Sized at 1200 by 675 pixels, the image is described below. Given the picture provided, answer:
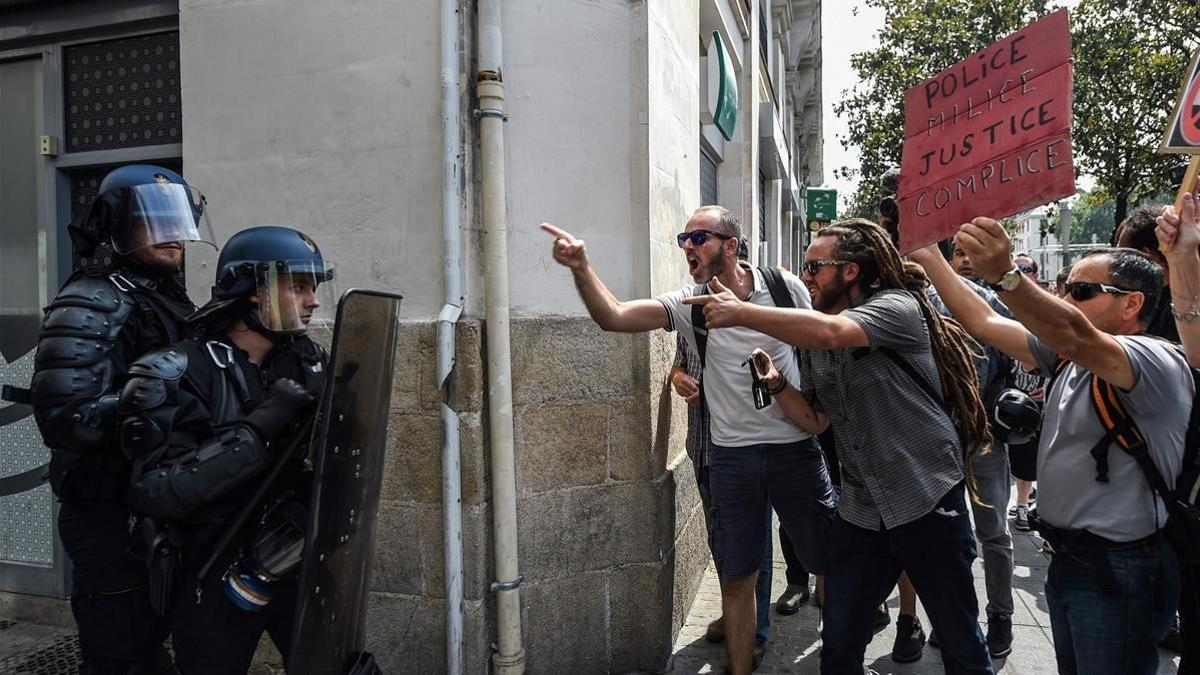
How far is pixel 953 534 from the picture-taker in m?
2.67

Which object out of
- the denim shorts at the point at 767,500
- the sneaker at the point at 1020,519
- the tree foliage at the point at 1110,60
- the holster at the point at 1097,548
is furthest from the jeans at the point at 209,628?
the tree foliage at the point at 1110,60

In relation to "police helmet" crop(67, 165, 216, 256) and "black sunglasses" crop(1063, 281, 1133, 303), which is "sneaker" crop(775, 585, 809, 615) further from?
"police helmet" crop(67, 165, 216, 256)

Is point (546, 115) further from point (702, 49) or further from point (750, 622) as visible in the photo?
point (702, 49)

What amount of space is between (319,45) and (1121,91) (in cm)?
1352

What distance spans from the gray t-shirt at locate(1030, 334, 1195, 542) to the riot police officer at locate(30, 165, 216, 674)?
9.25ft

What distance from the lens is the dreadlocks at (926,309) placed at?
2777 millimetres

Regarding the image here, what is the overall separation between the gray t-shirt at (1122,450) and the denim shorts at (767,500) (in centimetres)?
111

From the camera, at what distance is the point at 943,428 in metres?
2.71

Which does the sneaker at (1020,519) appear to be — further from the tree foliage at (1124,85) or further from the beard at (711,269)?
the tree foliage at (1124,85)

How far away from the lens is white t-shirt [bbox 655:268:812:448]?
3.42 meters

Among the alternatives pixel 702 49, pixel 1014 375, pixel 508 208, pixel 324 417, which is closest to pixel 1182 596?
pixel 1014 375

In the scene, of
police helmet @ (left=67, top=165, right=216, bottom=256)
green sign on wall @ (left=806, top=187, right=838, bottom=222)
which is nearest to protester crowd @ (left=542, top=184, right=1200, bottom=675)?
police helmet @ (left=67, top=165, right=216, bottom=256)

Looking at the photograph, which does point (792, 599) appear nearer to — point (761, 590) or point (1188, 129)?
point (761, 590)

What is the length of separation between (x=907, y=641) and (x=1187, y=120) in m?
2.52
